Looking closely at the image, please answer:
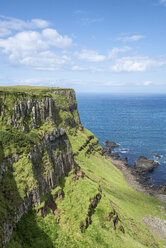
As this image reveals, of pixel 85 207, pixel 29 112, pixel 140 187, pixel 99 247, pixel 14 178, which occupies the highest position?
pixel 29 112

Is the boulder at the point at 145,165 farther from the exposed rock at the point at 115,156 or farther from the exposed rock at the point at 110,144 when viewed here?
the exposed rock at the point at 110,144

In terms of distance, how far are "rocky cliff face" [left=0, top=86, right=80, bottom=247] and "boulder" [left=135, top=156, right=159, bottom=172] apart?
65.0m

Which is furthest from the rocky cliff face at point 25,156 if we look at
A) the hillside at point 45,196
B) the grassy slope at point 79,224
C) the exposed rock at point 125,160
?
the exposed rock at point 125,160

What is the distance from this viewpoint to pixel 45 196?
127 ft

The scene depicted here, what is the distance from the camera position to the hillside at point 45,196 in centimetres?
3203

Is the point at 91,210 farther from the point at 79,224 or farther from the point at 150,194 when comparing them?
the point at 150,194

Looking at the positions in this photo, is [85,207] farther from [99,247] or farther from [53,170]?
[53,170]

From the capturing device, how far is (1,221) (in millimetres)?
26641

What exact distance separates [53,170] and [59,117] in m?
53.7

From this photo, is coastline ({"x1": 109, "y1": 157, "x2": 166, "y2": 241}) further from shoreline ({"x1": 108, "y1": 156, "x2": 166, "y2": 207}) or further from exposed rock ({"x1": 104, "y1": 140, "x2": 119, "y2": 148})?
exposed rock ({"x1": 104, "y1": 140, "x2": 119, "y2": 148})

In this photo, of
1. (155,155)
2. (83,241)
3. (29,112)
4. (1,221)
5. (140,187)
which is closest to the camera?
(1,221)

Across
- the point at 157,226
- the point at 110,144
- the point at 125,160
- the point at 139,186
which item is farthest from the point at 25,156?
the point at 110,144

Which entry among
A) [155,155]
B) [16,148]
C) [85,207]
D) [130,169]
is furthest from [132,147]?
[16,148]

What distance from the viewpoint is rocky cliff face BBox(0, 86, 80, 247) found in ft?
103
